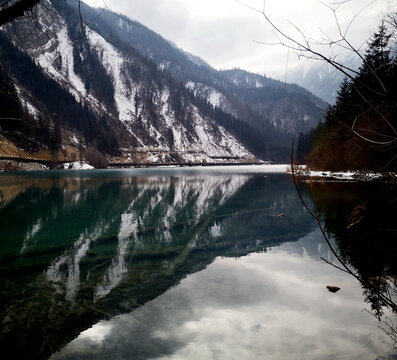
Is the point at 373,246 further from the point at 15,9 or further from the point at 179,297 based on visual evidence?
the point at 15,9

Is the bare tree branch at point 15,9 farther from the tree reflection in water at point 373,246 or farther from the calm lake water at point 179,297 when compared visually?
the calm lake water at point 179,297

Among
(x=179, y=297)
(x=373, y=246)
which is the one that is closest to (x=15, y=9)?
(x=179, y=297)

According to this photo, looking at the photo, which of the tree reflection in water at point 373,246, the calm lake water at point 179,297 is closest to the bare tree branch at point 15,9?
the tree reflection in water at point 373,246

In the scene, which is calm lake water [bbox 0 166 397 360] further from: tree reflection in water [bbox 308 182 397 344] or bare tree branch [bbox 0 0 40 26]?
bare tree branch [bbox 0 0 40 26]

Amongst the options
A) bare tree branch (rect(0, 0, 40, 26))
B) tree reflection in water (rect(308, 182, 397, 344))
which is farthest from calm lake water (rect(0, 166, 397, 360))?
bare tree branch (rect(0, 0, 40, 26))

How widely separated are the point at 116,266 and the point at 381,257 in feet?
28.2

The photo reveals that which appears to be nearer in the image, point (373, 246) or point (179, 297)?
point (179, 297)

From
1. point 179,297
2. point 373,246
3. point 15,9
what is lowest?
point 179,297

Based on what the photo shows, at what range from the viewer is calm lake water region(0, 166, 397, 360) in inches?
195

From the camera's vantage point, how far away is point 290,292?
7250 millimetres

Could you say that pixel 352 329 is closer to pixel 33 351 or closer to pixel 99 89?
pixel 33 351

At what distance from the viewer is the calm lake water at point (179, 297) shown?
4.95 meters

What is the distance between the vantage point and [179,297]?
695cm

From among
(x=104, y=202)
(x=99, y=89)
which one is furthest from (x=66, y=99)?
(x=104, y=202)
